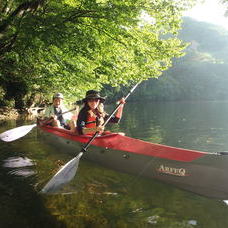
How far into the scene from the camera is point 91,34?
380 inches

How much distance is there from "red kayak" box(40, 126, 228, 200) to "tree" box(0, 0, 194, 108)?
4.08 m

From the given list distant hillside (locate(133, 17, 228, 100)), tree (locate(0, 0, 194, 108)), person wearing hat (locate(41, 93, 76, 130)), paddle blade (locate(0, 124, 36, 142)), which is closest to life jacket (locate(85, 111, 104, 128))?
person wearing hat (locate(41, 93, 76, 130))

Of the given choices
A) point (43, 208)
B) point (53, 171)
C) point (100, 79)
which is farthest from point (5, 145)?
point (43, 208)

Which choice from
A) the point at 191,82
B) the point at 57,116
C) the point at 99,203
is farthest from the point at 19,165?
the point at 191,82

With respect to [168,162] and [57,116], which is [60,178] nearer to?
[168,162]

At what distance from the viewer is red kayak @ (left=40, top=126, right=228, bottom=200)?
17.8 feet

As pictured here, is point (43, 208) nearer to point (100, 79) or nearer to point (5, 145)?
point (5, 145)

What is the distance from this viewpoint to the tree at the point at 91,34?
28.7 feet

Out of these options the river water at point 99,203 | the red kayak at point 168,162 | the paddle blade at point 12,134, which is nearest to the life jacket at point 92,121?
the red kayak at point 168,162

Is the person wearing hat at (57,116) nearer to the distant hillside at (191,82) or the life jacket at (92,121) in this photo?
the life jacket at (92,121)

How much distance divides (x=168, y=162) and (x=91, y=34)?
227 inches

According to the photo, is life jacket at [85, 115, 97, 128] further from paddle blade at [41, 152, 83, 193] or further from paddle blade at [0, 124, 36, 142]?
paddle blade at [0, 124, 36, 142]

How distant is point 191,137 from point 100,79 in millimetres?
6848

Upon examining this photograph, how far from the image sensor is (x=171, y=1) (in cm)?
899
